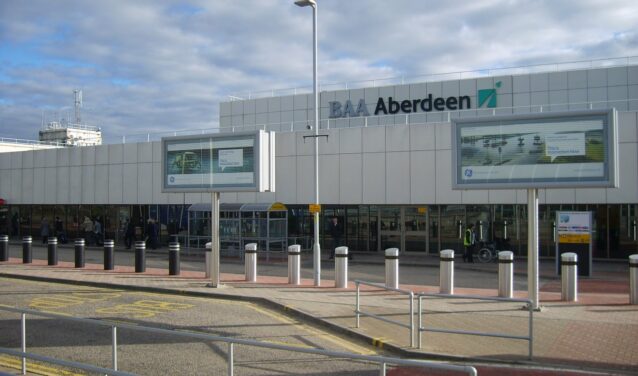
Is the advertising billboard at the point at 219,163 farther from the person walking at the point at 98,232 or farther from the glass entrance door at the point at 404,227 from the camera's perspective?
the person walking at the point at 98,232

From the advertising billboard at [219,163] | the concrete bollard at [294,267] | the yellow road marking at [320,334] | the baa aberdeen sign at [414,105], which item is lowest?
the yellow road marking at [320,334]

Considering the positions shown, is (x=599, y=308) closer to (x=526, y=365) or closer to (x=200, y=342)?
(x=526, y=365)

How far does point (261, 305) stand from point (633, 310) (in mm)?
8383

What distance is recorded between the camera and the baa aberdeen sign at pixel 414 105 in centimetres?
3972

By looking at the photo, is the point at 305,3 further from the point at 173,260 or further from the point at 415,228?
the point at 415,228

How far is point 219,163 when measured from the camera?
1666cm

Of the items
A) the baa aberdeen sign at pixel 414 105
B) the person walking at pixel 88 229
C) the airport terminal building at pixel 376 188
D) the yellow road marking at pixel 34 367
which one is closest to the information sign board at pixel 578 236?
the airport terminal building at pixel 376 188

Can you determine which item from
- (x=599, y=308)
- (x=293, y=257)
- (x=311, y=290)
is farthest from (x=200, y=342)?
(x=599, y=308)

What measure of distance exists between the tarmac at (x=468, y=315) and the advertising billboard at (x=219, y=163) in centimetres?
288

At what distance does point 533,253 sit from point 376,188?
49.5 ft

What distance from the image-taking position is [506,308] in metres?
13.0

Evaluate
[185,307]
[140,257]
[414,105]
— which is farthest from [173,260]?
[414,105]

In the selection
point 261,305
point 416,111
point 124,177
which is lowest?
point 261,305

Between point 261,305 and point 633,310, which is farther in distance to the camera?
point 261,305
